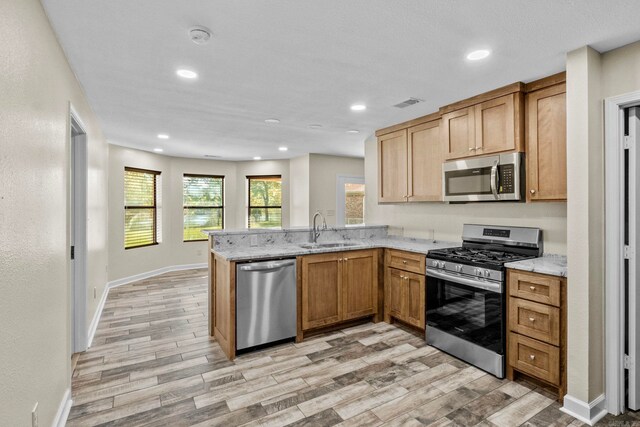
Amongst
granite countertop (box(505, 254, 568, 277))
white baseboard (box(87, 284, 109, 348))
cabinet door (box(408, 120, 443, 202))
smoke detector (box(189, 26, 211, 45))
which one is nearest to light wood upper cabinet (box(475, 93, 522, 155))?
cabinet door (box(408, 120, 443, 202))

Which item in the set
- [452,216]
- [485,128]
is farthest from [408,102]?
[452,216]

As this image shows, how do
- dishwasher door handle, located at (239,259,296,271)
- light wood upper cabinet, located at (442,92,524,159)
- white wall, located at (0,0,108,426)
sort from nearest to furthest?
white wall, located at (0,0,108,426) → light wood upper cabinet, located at (442,92,524,159) → dishwasher door handle, located at (239,259,296,271)

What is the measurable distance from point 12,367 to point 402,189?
12.2ft

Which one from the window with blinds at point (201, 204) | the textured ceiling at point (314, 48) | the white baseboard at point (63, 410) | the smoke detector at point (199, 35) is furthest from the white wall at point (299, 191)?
the white baseboard at point (63, 410)

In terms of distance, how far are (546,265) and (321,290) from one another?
2.04 m

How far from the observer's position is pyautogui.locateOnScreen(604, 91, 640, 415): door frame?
2.20 m

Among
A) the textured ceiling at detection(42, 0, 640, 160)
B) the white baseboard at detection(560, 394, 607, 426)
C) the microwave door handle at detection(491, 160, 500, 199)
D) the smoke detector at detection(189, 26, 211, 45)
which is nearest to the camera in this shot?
the textured ceiling at detection(42, 0, 640, 160)

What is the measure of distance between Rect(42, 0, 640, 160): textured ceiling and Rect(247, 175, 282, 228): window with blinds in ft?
12.6

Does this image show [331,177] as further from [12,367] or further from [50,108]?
[12,367]

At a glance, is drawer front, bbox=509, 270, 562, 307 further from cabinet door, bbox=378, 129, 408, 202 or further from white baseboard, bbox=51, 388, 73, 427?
white baseboard, bbox=51, 388, 73, 427

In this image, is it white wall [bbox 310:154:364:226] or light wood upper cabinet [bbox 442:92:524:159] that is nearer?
light wood upper cabinet [bbox 442:92:524:159]

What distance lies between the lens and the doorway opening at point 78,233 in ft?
10.3

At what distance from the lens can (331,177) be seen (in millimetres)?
6855

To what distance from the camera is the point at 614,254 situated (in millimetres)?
2213
